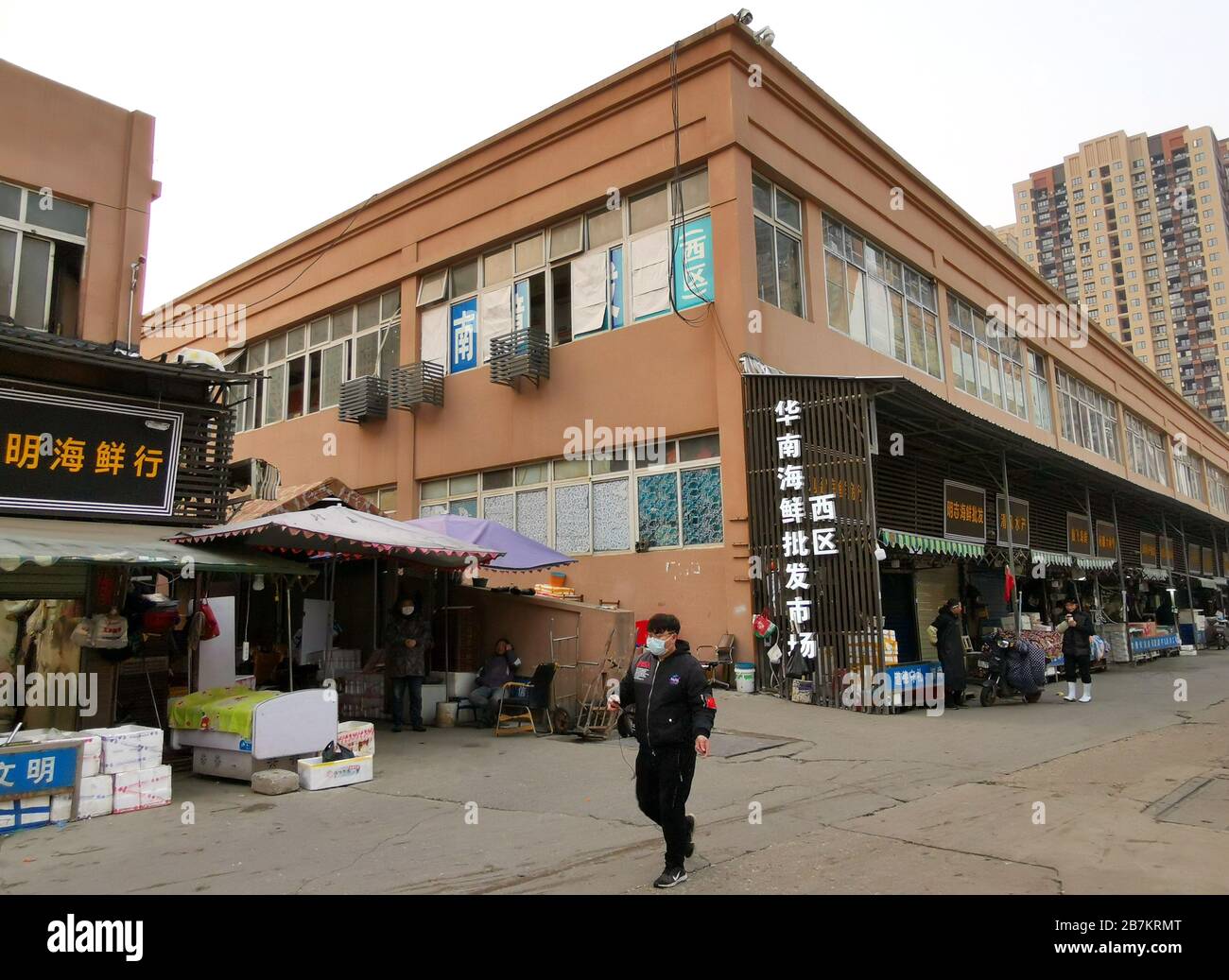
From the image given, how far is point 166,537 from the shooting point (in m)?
10.5

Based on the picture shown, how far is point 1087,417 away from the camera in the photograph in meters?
34.8

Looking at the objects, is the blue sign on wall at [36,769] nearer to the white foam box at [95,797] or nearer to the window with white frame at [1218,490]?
the white foam box at [95,797]

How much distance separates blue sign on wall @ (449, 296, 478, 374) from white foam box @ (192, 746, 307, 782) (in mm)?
12587

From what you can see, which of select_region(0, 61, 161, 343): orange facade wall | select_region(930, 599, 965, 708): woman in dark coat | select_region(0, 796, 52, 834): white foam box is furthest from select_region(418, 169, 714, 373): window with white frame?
select_region(0, 796, 52, 834): white foam box

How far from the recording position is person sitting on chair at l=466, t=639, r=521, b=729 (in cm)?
1259

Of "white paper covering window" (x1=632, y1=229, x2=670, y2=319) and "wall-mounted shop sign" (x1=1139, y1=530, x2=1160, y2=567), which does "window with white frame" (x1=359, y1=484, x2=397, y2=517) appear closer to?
"white paper covering window" (x1=632, y1=229, x2=670, y2=319)

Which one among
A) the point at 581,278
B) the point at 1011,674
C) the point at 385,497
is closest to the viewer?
the point at 1011,674

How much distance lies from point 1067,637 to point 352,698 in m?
11.8

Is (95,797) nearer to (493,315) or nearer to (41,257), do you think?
(41,257)

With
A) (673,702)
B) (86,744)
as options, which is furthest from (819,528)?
(86,744)

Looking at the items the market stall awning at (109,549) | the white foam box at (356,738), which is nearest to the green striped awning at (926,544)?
the white foam box at (356,738)

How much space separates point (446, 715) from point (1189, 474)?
4687 centimetres

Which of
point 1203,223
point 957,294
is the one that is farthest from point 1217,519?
point 1203,223

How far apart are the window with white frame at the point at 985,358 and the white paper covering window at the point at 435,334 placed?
44.6 ft
